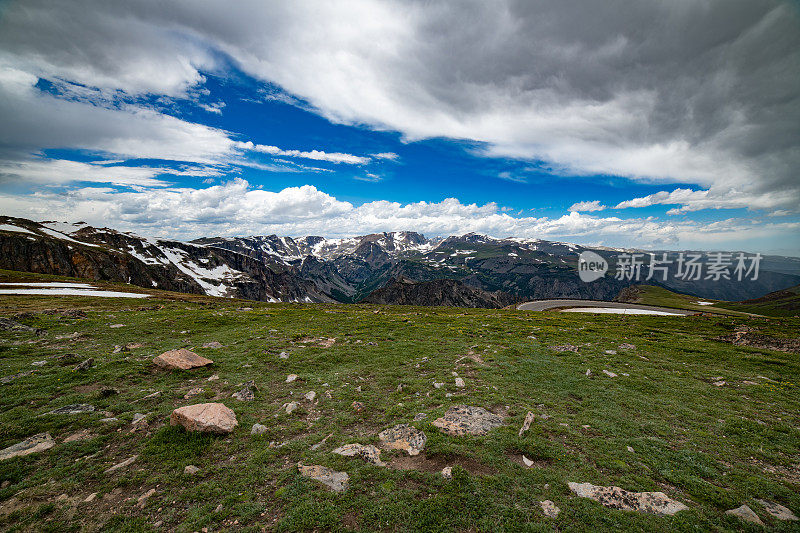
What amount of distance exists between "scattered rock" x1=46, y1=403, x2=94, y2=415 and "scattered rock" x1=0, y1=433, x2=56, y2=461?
1576mm

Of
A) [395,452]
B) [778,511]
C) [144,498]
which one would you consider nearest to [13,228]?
[144,498]

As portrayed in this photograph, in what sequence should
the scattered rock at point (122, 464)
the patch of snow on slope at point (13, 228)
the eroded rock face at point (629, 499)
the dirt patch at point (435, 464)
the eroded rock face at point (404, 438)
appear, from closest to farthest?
the eroded rock face at point (629, 499)
the scattered rock at point (122, 464)
the dirt patch at point (435, 464)
the eroded rock face at point (404, 438)
the patch of snow on slope at point (13, 228)

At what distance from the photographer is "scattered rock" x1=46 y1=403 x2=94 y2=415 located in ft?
39.2

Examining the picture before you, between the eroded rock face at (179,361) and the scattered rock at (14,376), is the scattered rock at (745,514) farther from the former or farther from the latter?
the scattered rock at (14,376)

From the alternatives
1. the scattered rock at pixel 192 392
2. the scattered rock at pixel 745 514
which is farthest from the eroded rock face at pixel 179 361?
the scattered rock at pixel 745 514

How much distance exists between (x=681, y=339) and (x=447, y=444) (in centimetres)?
3602

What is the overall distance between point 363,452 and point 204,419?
667cm

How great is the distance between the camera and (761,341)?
29547mm

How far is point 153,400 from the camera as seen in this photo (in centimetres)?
1388

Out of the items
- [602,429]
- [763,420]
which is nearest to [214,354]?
[602,429]

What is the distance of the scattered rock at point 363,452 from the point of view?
10259 millimetres

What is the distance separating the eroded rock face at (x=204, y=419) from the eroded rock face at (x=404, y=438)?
634 cm

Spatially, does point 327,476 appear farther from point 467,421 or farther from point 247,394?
point 247,394

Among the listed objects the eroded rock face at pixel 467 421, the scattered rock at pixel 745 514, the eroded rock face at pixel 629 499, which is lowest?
the eroded rock face at pixel 467 421
